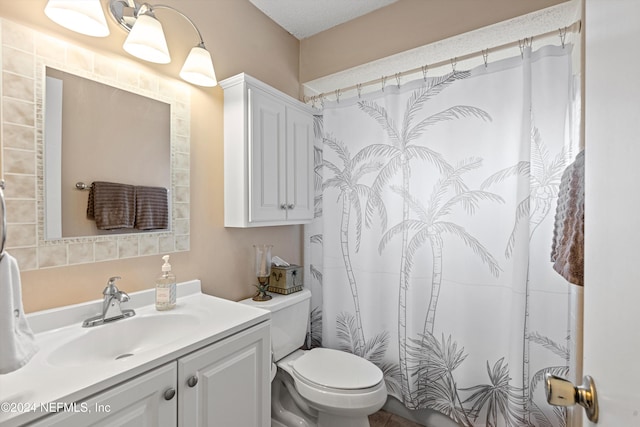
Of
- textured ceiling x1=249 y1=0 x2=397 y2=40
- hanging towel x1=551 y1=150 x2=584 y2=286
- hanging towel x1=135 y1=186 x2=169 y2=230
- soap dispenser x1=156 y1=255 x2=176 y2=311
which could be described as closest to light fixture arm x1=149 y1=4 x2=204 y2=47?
textured ceiling x1=249 y1=0 x2=397 y2=40

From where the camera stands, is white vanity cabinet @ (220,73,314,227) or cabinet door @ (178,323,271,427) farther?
white vanity cabinet @ (220,73,314,227)

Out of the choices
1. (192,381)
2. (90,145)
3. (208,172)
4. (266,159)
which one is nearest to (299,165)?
(266,159)

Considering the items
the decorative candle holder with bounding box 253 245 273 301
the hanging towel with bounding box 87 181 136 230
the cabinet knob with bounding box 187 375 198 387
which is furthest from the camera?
the decorative candle holder with bounding box 253 245 273 301

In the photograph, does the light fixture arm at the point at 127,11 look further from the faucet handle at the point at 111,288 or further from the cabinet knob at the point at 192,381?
the cabinet knob at the point at 192,381

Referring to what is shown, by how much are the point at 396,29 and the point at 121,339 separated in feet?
6.93

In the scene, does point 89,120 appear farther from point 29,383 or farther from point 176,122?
point 29,383

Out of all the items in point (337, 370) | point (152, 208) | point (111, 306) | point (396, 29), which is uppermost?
point (396, 29)

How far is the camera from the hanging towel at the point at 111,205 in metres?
1.16

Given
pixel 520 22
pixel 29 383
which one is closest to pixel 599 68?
pixel 29 383

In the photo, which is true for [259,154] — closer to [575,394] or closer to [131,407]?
[131,407]

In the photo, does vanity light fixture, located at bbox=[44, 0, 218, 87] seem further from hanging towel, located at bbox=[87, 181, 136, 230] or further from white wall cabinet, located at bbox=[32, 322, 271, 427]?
white wall cabinet, located at bbox=[32, 322, 271, 427]

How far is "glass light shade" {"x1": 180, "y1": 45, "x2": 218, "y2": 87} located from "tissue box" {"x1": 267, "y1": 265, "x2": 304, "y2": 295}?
109 centimetres

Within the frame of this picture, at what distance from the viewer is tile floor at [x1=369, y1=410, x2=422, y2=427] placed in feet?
5.89

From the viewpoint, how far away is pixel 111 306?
1125 millimetres
